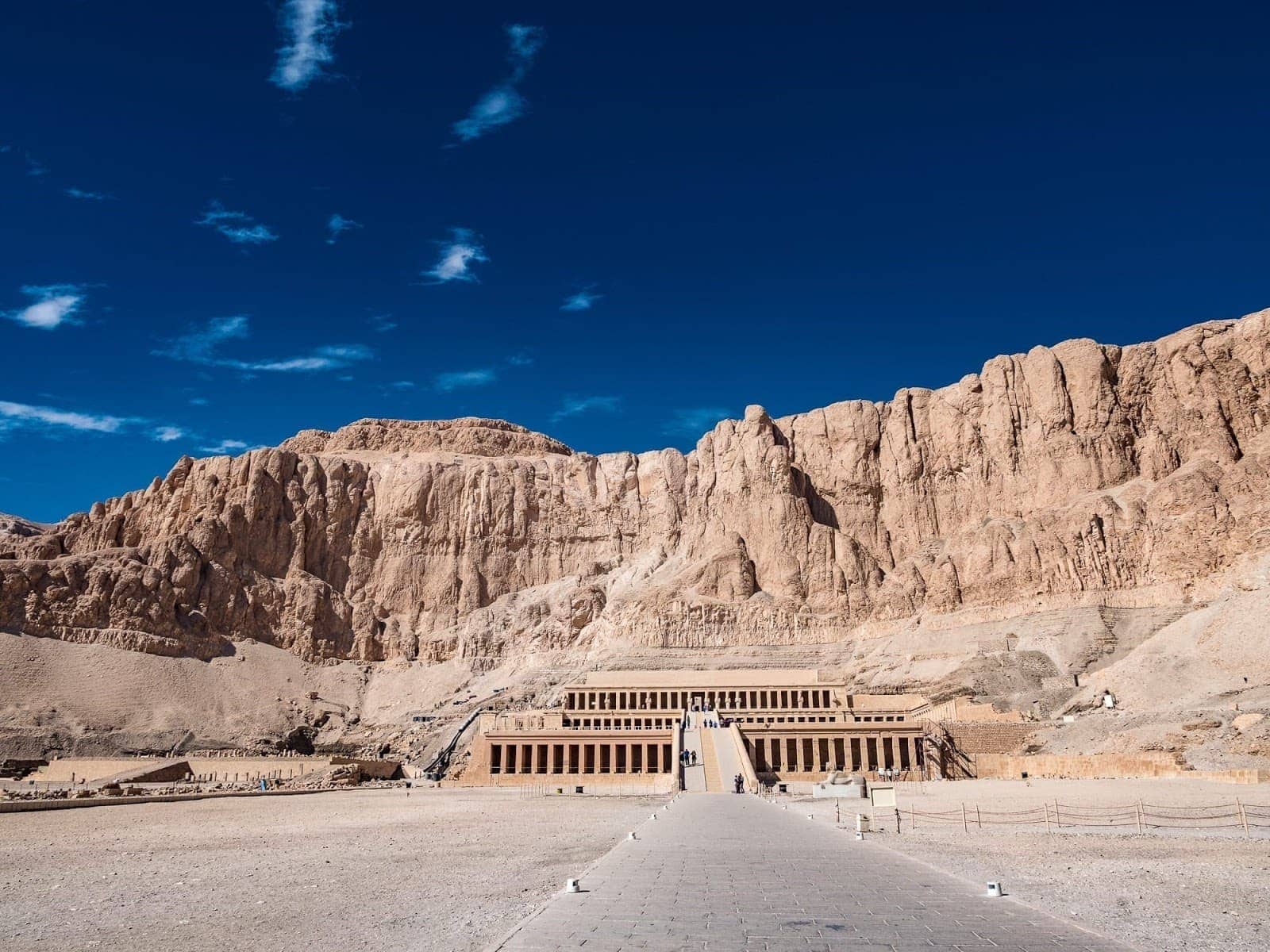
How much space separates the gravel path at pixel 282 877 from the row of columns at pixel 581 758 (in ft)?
99.9

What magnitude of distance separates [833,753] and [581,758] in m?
17.1

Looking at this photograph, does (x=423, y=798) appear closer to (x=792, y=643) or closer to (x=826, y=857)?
(x=826, y=857)

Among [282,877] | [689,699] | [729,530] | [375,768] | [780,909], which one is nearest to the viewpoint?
[780,909]

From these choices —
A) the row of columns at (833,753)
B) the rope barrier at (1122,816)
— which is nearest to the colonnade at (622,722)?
the row of columns at (833,753)

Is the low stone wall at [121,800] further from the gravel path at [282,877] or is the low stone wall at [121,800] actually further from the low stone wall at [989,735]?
the low stone wall at [989,735]

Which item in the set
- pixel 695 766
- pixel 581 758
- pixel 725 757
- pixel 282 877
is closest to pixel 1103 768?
pixel 725 757

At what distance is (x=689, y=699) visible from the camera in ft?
284

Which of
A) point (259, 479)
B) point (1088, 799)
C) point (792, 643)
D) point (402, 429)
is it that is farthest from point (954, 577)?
point (402, 429)

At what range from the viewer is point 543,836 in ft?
85.1

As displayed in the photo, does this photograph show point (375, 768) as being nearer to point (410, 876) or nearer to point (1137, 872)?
point (410, 876)

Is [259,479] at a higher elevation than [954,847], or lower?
higher

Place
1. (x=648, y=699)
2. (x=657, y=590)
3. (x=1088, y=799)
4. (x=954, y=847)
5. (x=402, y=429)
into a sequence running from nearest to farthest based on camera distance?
(x=954, y=847)
(x=1088, y=799)
(x=648, y=699)
(x=657, y=590)
(x=402, y=429)

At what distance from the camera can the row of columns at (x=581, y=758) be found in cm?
6500

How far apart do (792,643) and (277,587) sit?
216 feet
